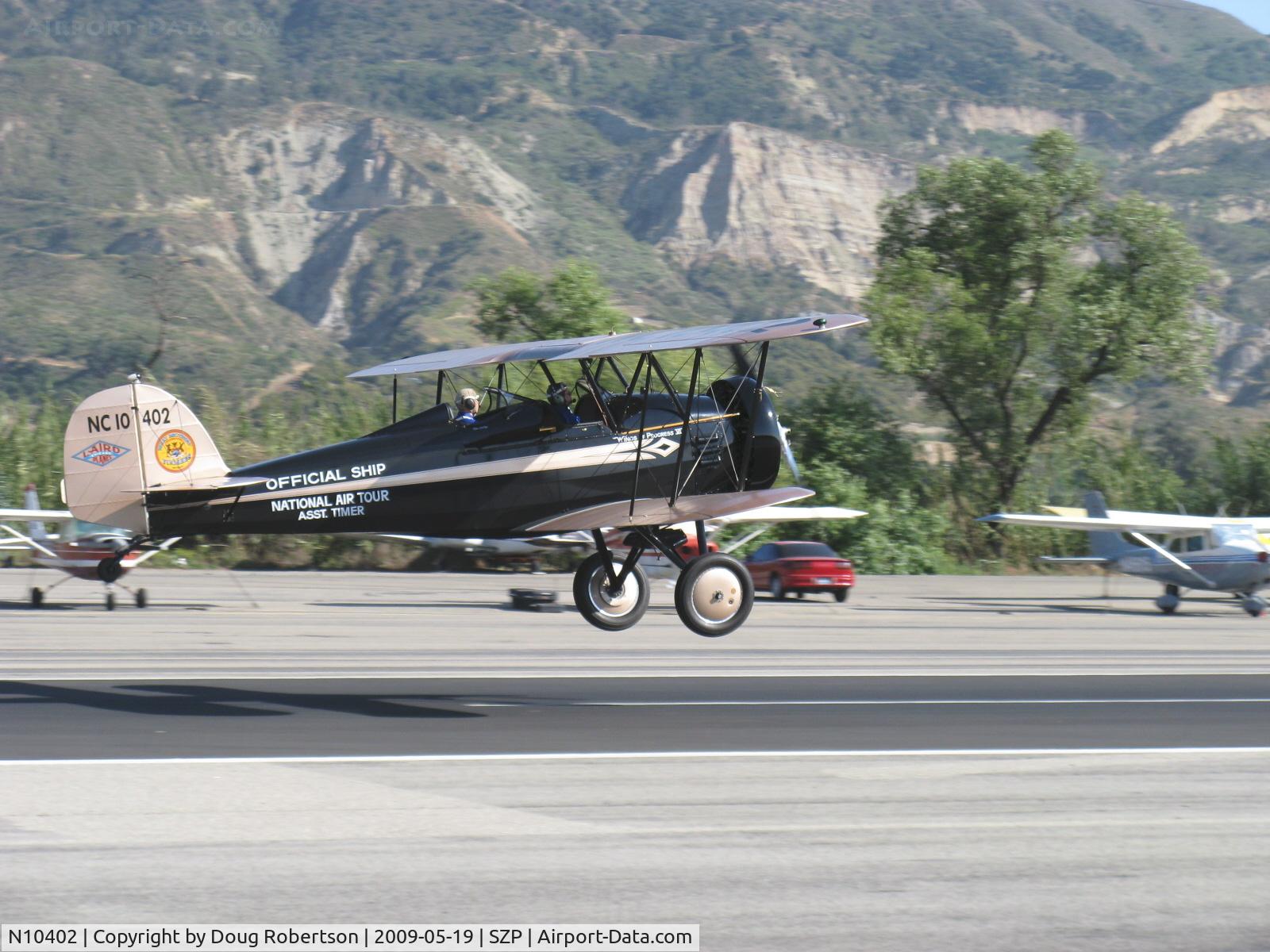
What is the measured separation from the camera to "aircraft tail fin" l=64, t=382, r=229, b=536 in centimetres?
1421

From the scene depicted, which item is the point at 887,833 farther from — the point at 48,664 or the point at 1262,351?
the point at 1262,351

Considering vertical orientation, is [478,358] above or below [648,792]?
above

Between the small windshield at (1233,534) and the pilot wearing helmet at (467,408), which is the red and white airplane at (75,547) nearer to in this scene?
the pilot wearing helmet at (467,408)

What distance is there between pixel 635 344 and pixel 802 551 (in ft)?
69.9

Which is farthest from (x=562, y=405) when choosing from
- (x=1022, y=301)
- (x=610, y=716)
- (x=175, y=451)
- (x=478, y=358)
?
(x=1022, y=301)

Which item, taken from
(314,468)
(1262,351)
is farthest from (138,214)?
(314,468)

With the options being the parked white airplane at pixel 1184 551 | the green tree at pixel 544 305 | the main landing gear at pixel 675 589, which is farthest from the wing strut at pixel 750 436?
the green tree at pixel 544 305

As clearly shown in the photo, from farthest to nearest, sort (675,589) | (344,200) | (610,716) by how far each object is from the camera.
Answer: (344,200) → (610,716) → (675,589)

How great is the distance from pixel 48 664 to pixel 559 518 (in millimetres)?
8298

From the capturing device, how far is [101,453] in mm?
14281

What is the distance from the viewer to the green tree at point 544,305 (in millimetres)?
51656

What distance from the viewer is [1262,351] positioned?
501 feet

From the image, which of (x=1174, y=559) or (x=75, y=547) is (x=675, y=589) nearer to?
(x=75, y=547)

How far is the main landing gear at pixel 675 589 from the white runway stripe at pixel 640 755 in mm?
2351
